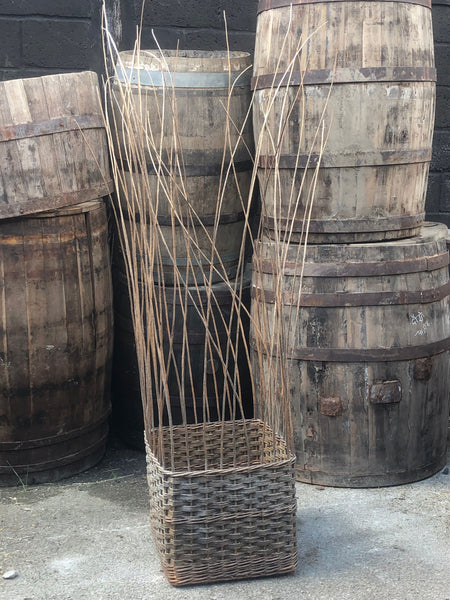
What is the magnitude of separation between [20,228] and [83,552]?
3.74 feet

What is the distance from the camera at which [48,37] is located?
3920 mm

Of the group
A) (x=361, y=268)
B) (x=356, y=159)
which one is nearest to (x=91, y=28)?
(x=356, y=159)

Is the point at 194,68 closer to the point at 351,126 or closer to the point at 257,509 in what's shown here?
the point at 351,126

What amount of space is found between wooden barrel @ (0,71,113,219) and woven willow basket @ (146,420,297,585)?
1031 millimetres

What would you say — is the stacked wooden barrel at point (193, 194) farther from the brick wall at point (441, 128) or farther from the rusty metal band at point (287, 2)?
the brick wall at point (441, 128)

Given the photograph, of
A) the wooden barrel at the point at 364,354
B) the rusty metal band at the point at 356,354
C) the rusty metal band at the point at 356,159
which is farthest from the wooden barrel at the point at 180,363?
the rusty metal band at the point at 356,159

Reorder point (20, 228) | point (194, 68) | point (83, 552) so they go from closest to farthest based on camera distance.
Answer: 1. point (83, 552)
2. point (20, 228)
3. point (194, 68)

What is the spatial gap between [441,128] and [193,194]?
155 centimetres

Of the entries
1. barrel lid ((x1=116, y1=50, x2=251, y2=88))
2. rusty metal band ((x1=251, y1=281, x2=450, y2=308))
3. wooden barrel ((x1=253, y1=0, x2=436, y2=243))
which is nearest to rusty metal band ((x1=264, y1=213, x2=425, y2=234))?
wooden barrel ((x1=253, y1=0, x2=436, y2=243))

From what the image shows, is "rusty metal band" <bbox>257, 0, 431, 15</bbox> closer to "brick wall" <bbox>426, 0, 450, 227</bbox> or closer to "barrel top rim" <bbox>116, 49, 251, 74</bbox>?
"barrel top rim" <bbox>116, 49, 251, 74</bbox>

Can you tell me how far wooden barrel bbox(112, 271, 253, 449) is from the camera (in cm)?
341

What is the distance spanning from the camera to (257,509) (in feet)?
8.05

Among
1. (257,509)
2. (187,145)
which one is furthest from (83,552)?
(187,145)

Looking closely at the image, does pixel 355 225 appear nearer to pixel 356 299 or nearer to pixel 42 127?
pixel 356 299
